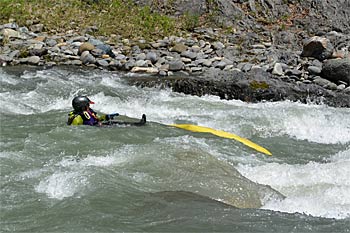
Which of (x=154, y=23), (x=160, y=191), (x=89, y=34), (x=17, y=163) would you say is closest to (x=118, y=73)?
(x=89, y=34)

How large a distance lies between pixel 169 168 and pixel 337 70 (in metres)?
7.48

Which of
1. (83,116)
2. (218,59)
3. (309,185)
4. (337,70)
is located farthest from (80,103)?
(337,70)

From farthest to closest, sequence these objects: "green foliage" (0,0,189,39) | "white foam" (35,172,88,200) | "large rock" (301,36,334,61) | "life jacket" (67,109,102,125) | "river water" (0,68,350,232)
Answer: "green foliage" (0,0,189,39)
"large rock" (301,36,334,61)
"life jacket" (67,109,102,125)
"white foam" (35,172,88,200)
"river water" (0,68,350,232)

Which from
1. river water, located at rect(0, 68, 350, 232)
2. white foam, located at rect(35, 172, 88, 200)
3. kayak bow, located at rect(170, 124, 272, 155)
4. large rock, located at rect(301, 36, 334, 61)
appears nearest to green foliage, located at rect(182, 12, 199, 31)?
large rock, located at rect(301, 36, 334, 61)

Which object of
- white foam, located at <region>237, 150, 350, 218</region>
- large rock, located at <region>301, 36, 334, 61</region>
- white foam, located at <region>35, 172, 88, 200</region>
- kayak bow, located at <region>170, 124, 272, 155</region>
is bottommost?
kayak bow, located at <region>170, 124, 272, 155</region>

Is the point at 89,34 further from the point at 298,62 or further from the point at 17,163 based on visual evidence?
the point at 17,163

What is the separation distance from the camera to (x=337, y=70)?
11.4m

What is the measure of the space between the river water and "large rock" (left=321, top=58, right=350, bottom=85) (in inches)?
65.3

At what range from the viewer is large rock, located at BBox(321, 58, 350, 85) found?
37.0 feet

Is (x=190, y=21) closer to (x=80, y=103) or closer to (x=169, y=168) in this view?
(x=80, y=103)

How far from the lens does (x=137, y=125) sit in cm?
744

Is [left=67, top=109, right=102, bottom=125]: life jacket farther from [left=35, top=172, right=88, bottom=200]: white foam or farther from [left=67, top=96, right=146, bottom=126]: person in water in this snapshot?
[left=35, top=172, right=88, bottom=200]: white foam

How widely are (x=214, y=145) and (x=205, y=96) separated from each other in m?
3.79

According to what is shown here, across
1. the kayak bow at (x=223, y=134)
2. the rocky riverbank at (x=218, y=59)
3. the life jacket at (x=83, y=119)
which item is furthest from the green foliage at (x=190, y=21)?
→ the life jacket at (x=83, y=119)
